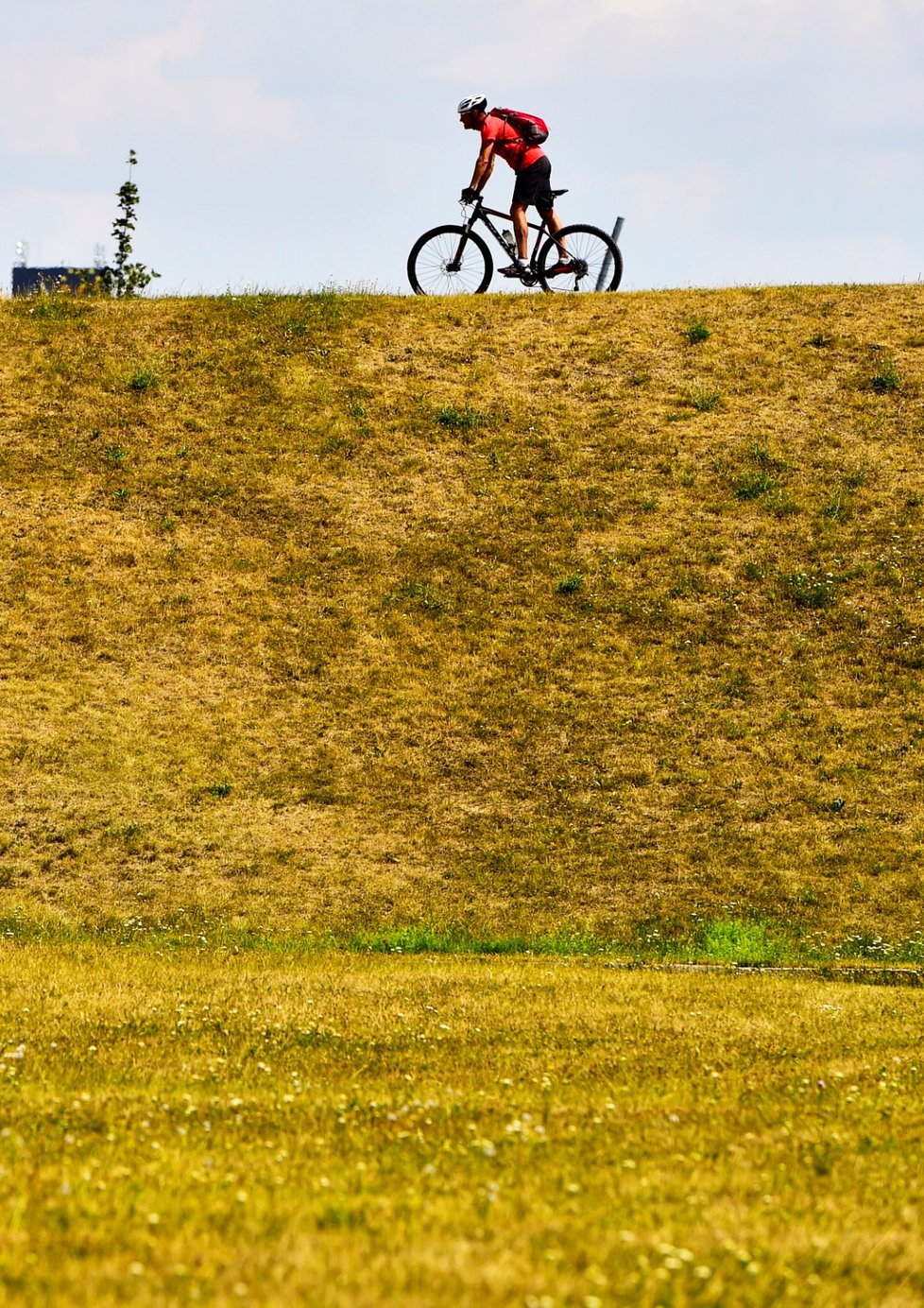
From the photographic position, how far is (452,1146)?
20.0ft

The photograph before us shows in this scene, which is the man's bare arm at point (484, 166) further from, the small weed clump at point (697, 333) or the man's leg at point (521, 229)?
the small weed clump at point (697, 333)

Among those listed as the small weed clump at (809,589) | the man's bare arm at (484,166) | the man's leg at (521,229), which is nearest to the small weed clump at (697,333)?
the man's leg at (521,229)

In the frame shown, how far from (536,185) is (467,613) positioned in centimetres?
1053

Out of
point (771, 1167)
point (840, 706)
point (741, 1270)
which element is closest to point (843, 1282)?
point (741, 1270)

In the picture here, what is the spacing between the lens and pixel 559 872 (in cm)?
1731

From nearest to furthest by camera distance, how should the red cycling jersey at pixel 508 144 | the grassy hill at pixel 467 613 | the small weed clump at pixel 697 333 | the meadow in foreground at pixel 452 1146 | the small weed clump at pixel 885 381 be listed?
the meadow in foreground at pixel 452 1146 < the grassy hill at pixel 467 613 < the red cycling jersey at pixel 508 144 < the small weed clump at pixel 885 381 < the small weed clump at pixel 697 333

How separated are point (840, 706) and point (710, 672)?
228cm

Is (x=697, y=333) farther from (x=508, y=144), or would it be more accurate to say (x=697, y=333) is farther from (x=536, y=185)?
(x=508, y=144)

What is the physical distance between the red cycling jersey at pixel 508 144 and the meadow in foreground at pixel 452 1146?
67.8 ft

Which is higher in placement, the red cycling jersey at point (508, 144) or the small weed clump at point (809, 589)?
the red cycling jersey at point (508, 144)

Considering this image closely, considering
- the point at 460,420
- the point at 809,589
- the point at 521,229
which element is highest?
the point at 521,229

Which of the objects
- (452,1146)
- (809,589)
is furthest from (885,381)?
(452,1146)

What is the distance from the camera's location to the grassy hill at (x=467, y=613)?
682 inches

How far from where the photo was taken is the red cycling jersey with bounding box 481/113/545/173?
26375mm
